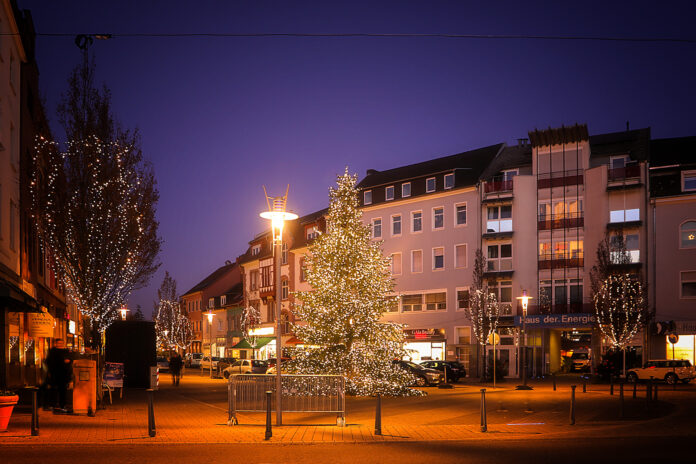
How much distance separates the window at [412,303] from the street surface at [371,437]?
106 ft

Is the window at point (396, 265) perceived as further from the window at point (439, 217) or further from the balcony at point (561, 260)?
the balcony at point (561, 260)

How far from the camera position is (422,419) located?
1944 cm

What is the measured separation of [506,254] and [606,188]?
26.1 ft

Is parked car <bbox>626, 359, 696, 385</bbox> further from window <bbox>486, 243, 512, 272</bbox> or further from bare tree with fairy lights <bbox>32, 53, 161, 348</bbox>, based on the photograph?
bare tree with fairy lights <bbox>32, 53, 161, 348</bbox>

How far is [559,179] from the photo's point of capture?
4928 centimetres

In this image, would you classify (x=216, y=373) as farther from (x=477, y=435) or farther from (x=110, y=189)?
(x=477, y=435)

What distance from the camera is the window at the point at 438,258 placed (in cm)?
5394

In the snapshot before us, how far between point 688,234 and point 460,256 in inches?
588

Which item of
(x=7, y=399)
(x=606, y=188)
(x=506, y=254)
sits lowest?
(x=7, y=399)

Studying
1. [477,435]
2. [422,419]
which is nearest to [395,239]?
[422,419]

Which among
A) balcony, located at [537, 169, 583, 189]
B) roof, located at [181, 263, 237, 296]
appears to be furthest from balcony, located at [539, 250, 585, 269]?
roof, located at [181, 263, 237, 296]

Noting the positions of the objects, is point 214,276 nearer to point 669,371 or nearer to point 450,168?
point 450,168

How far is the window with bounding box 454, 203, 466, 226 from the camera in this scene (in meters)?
53.0

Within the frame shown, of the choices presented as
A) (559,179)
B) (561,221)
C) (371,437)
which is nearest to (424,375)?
(561,221)
